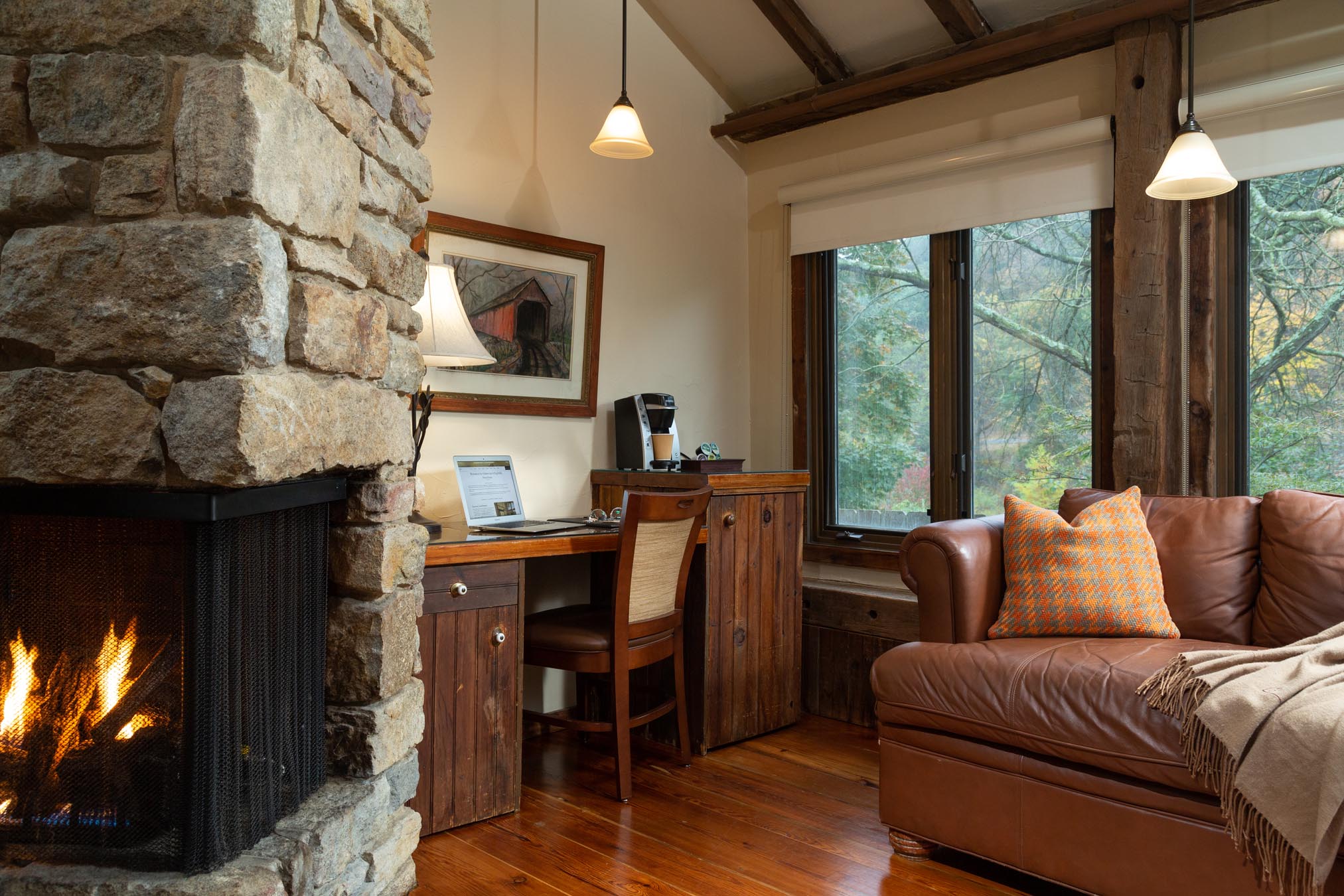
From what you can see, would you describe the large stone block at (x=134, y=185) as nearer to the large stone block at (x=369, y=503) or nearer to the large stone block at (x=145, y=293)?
the large stone block at (x=145, y=293)

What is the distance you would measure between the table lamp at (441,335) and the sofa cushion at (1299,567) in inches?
88.9

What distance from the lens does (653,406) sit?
3.64m

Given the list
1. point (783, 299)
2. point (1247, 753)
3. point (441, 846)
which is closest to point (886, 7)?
point (783, 299)

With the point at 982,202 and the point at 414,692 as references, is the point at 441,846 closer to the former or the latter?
the point at 414,692

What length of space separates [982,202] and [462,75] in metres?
1.96

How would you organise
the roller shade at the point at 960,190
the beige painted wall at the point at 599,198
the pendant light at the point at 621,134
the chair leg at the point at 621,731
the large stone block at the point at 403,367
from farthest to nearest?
the roller shade at the point at 960,190, the beige painted wall at the point at 599,198, the pendant light at the point at 621,134, the chair leg at the point at 621,731, the large stone block at the point at 403,367

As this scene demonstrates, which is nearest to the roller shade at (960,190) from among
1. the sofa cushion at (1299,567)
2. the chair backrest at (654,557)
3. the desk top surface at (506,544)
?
the sofa cushion at (1299,567)

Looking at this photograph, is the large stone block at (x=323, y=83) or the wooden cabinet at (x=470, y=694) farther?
the wooden cabinet at (x=470, y=694)

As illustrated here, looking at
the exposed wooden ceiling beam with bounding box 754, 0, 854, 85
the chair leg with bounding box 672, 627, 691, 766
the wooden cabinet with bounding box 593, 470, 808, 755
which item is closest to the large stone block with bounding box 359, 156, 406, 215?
the wooden cabinet with bounding box 593, 470, 808, 755

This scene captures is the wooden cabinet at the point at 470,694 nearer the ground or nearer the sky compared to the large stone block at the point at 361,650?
nearer the ground

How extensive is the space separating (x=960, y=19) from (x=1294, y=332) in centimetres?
159

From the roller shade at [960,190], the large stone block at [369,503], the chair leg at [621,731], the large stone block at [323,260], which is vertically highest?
the roller shade at [960,190]

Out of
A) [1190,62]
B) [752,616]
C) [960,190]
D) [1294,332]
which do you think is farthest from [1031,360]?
[752,616]

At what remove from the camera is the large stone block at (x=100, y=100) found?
1.30m
